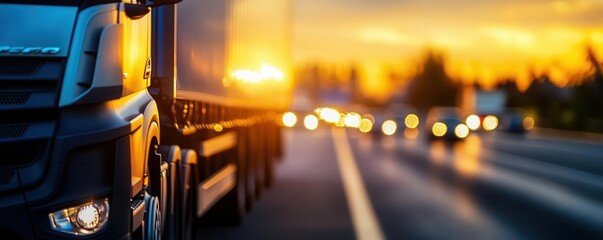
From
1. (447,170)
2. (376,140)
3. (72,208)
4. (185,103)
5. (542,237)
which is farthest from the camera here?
(376,140)

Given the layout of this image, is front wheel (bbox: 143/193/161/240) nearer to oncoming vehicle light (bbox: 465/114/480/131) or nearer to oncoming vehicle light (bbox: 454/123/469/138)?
oncoming vehicle light (bbox: 454/123/469/138)

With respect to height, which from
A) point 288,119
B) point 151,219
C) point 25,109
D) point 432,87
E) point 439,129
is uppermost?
point 25,109

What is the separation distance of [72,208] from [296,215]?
9661mm

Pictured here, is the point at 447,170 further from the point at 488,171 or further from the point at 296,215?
the point at 296,215

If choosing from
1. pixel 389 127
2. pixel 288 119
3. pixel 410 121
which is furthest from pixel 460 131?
pixel 288 119

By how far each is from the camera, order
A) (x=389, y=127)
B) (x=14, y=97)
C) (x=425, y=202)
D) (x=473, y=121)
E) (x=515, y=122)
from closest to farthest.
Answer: (x=14, y=97) → (x=425, y=202) → (x=389, y=127) → (x=473, y=121) → (x=515, y=122)

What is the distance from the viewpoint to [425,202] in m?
18.5

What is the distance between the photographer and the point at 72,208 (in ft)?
20.4

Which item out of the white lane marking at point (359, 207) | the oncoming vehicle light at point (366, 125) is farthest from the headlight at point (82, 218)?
the oncoming vehicle light at point (366, 125)

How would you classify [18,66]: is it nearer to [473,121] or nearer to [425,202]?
[425,202]

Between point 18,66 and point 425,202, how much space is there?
1292cm

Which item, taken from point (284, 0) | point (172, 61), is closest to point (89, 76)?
point (172, 61)

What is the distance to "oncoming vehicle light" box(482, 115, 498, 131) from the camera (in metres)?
71.1

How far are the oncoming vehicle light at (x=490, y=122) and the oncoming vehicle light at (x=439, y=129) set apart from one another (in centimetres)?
1573
